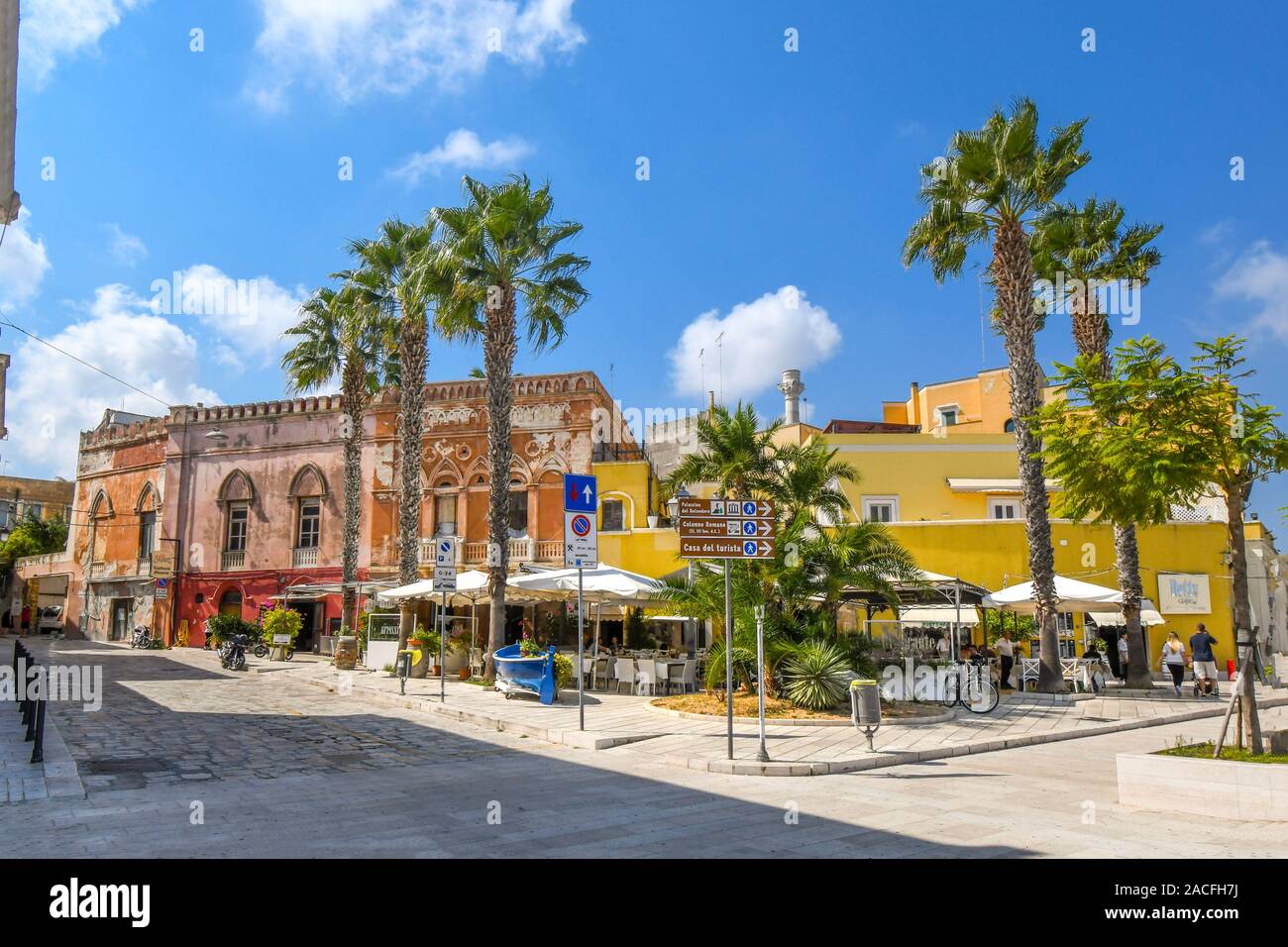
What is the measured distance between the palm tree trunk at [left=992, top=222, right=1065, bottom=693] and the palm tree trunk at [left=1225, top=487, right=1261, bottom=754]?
10.7m

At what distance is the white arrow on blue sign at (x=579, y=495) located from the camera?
1330cm

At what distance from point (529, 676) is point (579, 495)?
18.9 feet

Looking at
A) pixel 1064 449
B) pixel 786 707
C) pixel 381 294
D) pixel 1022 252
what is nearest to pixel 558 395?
pixel 381 294

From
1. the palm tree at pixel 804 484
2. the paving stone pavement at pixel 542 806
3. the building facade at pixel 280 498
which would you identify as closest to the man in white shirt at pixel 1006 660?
the palm tree at pixel 804 484

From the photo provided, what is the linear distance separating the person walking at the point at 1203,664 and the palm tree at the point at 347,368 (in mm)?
23553

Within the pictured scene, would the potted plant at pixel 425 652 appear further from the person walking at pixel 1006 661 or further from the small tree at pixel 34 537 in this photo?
the small tree at pixel 34 537

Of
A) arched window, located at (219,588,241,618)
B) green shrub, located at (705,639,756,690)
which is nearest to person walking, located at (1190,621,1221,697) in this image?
green shrub, located at (705,639,756,690)

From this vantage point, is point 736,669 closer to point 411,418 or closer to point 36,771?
point 36,771

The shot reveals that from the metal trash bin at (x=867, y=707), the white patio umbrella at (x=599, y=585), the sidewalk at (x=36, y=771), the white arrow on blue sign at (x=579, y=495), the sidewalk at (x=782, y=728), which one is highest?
the white arrow on blue sign at (x=579, y=495)

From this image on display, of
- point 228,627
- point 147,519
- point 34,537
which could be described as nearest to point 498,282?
point 228,627

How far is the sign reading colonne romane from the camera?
36.1 feet

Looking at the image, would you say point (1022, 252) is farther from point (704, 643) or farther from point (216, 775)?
point (216, 775)

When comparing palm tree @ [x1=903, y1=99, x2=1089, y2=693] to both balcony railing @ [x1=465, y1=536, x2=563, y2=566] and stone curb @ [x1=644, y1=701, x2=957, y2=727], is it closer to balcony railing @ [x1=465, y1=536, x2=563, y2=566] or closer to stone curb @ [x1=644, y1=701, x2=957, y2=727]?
stone curb @ [x1=644, y1=701, x2=957, y2=727]
